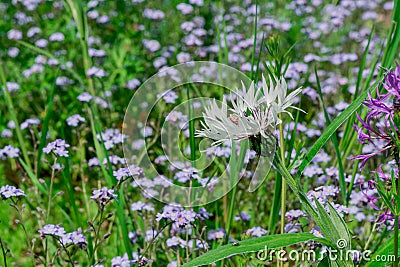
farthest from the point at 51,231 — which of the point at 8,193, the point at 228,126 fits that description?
the point at 228,126

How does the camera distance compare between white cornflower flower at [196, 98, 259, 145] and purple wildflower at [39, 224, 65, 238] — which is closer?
white cornflower flower at [196, 98, 259, 145]

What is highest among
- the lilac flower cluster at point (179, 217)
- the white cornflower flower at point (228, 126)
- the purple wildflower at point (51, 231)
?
the lilac flower cluster at point (179, 217)

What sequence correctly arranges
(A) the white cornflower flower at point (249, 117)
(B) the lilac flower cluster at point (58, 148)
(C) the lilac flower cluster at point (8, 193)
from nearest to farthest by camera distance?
1. (A) the white cornflower flower at point (249, 117)
2. (C) the lilac flower cluster at point (8, 193)
3. (B) the lilac flower cluster at point (58, 148)

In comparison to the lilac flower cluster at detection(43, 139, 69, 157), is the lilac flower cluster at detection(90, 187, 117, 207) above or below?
below

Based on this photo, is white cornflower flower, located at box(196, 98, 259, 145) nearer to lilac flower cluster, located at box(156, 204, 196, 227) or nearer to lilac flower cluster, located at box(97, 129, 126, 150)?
lilac flower cluster, located at box(156, 204, 196, 227)

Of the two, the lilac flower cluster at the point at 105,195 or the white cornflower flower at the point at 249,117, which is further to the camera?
the lilac flower cluster at the point at 105,195

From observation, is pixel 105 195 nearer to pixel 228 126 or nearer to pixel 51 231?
pixel 51 231

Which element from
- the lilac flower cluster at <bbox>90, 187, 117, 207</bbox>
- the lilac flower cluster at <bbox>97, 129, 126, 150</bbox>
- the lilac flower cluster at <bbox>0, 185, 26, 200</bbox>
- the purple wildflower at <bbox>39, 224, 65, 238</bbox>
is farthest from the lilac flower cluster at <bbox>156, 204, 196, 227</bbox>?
the lilac flower cluster at <bbox>97, 129, 126, 150</bbox>

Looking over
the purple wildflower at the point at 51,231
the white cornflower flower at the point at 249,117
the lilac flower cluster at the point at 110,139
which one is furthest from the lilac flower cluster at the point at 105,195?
the white cornflower flower at the point at 249,117

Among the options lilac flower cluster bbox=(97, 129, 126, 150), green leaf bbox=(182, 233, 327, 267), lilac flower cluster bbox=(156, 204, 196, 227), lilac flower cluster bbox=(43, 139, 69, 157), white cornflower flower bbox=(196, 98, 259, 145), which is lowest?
green leaf bbox=(182, 233, 327, 267)

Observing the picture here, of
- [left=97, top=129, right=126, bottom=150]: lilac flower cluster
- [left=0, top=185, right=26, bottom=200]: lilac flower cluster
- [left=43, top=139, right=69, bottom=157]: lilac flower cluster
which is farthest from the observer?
[left=97, top=129, right=126, bottom=150]: lilac flower cluster

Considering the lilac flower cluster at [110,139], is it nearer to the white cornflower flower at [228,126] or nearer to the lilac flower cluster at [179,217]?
the lilac flower cluster at [179,217]

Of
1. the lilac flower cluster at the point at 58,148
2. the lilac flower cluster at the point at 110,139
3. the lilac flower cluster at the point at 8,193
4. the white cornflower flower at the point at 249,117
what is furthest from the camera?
the lilac flower cluster at the point at 110,139

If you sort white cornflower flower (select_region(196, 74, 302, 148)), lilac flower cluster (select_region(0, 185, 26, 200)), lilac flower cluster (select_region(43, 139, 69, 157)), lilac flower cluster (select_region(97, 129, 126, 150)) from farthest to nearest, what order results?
lilac flower cluster (select_region(97, 129, 126, 150)) < lilac flower cluster (select_region(43, 139, 69, 157)) < lilac flower cluster (select_region(0, 185, 26, 200)) < white cornflower flower (select_region(196, 74, 302, 148))
